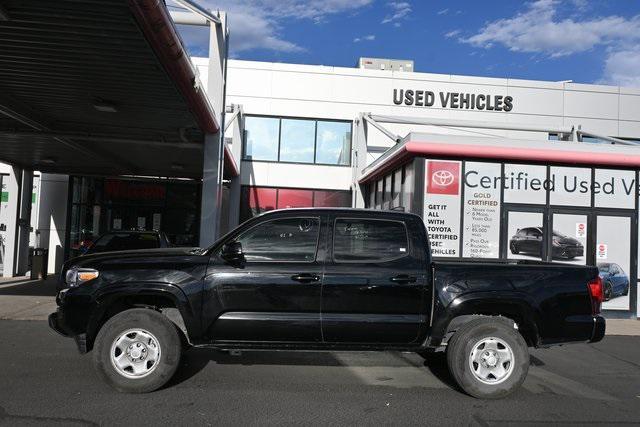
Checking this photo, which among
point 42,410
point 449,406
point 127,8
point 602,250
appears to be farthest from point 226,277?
point 602,250

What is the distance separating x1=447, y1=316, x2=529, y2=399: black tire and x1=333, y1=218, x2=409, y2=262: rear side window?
1.11m

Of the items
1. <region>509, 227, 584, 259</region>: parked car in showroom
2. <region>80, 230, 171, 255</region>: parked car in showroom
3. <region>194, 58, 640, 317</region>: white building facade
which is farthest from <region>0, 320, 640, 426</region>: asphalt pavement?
<region>194, 58, 640, 317</region>: white building facade

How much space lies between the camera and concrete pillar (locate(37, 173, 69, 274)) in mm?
19359

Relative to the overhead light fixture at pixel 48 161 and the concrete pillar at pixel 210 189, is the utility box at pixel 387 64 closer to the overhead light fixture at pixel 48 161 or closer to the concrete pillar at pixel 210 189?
the overhead light fixture at pixel 48 161

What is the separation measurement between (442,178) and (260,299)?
7334 millimetres

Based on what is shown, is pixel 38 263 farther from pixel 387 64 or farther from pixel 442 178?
pixel 387 64

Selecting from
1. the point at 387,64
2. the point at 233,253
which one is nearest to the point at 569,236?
the point at 233,253

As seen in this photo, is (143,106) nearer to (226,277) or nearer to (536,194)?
(226,277)

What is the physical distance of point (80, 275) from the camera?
5.69 metres

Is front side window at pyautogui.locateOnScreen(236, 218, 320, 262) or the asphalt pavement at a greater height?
front side window at pyautogui.locateOnScreen(236, 218, 320, 262)

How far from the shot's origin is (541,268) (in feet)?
19.7

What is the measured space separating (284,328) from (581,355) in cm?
518

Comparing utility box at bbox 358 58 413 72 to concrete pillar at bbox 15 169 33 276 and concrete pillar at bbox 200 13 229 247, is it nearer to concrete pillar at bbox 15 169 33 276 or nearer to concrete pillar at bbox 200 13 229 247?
concrete pillar at bbox 15 169 33 276

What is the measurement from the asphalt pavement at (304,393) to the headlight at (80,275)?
1070 millimetres
